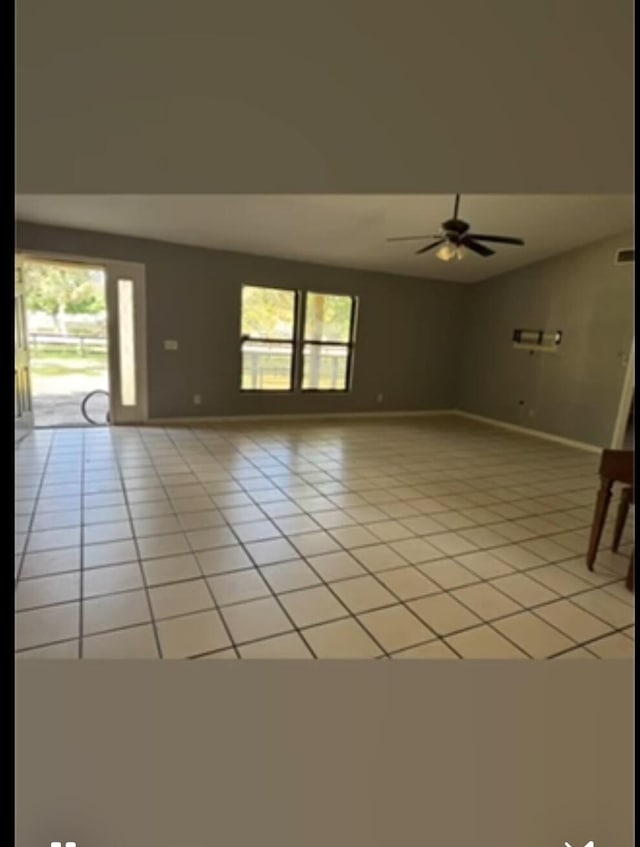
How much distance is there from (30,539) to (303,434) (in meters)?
3.42

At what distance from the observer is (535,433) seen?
656 cm

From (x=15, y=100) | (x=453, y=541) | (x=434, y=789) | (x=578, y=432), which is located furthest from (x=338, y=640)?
(x=578, y=432)

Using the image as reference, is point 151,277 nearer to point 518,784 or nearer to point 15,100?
point 15,100

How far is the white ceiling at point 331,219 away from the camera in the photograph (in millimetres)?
4309

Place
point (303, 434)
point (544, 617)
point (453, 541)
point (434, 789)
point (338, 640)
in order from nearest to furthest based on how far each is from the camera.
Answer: point (434, 789) → point (338, 640) → point (544, 617) → point (453, 541) → point (303, 434)

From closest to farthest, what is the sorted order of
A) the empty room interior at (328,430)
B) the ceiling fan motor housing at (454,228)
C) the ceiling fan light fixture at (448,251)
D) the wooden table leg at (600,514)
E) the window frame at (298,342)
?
the empty room interior at (328,430) < the wooden table leg at (600,514) < the ceiling fan motor housing at (454,228) < the ceiling fan light fixture at (448,251) < the window frame at (298,342)

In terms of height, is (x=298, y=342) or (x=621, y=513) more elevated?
(x=298, y=342)

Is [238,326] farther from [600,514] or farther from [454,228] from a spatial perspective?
[600,514]

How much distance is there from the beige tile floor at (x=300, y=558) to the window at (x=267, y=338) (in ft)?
6.05

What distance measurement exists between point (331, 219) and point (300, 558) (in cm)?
353

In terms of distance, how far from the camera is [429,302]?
7.37 metres

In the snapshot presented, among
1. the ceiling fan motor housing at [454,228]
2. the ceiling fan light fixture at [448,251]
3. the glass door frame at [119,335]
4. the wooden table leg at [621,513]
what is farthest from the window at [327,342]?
the wooden table leg at [621,513]

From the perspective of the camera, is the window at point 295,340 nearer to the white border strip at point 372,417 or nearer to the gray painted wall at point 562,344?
the white border strip at point 372,417

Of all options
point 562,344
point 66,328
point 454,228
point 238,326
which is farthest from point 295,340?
point 66,328
